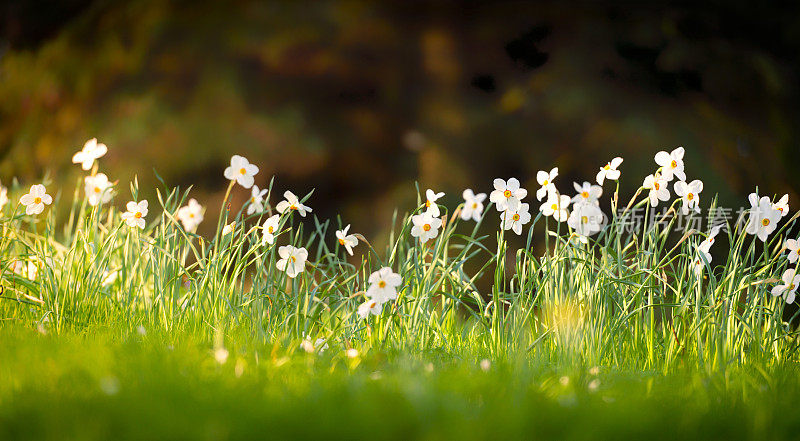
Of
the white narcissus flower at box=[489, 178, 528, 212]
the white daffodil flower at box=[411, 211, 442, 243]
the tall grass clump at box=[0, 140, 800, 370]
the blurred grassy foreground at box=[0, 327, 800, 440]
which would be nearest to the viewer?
the blurred grassy foreground at box=[0, 327, 800, 440]

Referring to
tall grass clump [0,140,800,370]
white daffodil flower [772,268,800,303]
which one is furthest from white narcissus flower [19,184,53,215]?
white daffodil flower [772,268,800,303]

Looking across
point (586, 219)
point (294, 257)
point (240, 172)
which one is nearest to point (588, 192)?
point (586, 219)

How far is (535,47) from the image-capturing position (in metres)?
4.37

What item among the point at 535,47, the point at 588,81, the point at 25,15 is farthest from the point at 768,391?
the point at 25,15

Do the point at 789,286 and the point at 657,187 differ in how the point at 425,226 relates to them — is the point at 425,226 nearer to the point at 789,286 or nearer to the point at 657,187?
the point at 657,187

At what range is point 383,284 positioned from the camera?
2.34 metres

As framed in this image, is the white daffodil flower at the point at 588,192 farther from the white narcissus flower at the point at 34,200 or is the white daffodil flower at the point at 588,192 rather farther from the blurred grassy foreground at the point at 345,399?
the white narcissus flower at the point at 34,200

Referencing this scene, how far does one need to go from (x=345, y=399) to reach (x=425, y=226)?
1.18m

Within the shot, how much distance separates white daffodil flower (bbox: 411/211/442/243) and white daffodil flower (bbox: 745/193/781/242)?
1292mm

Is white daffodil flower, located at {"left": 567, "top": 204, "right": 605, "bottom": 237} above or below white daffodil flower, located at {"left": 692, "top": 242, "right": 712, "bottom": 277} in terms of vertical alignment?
above

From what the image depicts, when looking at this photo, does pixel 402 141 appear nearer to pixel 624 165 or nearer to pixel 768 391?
pixel 624 165

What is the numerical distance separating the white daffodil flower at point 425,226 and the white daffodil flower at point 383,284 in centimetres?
36

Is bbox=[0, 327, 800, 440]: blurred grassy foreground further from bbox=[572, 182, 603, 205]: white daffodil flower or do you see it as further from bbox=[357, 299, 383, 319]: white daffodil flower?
bbox=[572, 182, 603, 205]: white daffodil flower

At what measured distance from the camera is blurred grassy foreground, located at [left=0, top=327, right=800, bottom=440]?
4.65ft
